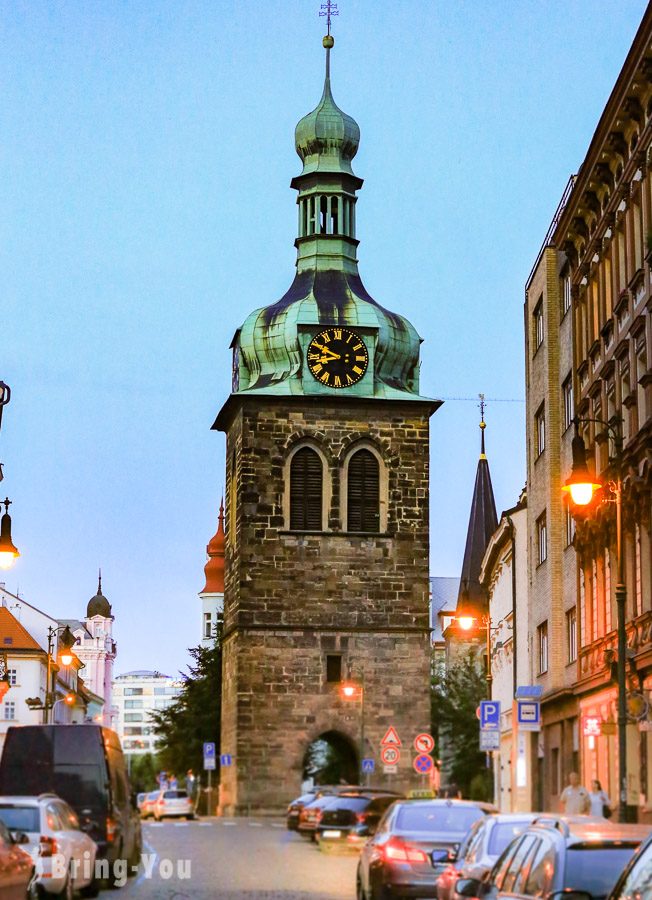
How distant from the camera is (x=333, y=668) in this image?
71938mm

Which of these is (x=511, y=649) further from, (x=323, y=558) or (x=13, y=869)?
(x=13, y=869)

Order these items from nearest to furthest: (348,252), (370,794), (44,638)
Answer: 1. (370,794)
2. (348,252)
3. (44,638)

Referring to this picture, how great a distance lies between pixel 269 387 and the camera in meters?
74.0

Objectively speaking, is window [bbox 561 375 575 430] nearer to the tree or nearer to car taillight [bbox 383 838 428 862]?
car taillight [bbox 383 838 428 862]

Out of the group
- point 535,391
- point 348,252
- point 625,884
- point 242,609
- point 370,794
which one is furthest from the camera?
point 348,252

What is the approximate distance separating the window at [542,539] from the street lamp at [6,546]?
64.8ft

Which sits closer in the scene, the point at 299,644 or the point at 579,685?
the point at 579,685

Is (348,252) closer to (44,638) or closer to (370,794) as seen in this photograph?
(370,794)

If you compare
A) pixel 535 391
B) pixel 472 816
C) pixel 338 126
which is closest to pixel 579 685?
pixel 535 391

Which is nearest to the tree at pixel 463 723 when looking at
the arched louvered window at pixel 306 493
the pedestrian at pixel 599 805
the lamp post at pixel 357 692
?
the lamp post at pixel 357 692

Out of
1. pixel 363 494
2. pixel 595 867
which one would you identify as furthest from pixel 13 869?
pixel 363 494

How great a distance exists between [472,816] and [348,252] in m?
57.7

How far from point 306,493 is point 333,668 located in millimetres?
6620

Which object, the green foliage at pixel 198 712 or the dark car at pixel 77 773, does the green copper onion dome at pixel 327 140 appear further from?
the dark car at pixel 77 773
